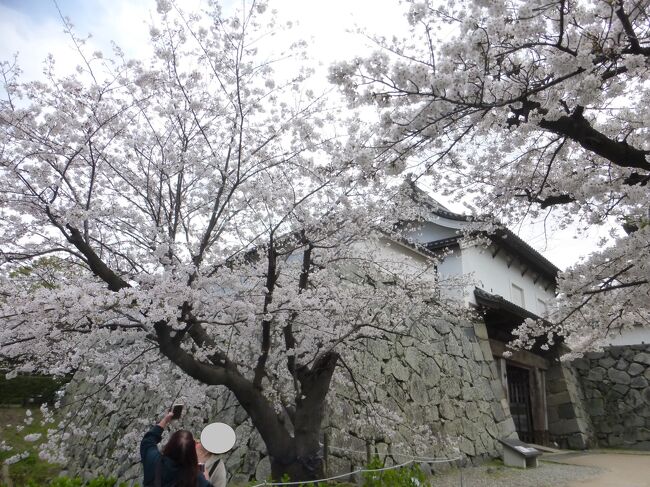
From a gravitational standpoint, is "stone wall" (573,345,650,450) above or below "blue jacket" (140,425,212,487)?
above

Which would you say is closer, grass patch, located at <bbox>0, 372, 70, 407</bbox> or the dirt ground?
the dirt ground

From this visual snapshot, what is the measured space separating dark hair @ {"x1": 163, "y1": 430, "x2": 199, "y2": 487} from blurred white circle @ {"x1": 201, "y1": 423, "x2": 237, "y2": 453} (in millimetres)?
295

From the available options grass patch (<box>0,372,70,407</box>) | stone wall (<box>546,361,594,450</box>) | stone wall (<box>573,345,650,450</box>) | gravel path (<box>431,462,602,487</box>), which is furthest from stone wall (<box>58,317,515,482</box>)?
stone wall (<box>573,345,650,450</box>)

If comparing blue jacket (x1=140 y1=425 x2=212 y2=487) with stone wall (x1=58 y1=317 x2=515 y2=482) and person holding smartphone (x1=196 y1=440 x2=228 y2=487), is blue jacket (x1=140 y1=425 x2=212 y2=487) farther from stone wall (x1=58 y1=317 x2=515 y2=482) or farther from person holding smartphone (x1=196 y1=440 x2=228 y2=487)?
stone wall (x1=58 y1=317 x2=515 y2=482)

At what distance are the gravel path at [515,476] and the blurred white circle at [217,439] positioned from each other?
5.13m

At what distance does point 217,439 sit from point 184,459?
0.38 metres

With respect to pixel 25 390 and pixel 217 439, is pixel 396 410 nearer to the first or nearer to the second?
pixel 217 439

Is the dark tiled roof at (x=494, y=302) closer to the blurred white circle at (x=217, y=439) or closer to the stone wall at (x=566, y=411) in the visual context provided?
the stone wall at (x=566, y=411)

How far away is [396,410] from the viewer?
8164mm

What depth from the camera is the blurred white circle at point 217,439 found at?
306 centimetres

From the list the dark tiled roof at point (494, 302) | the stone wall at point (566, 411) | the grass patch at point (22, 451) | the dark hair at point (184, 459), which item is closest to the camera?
the dark hair at point (184, 459)

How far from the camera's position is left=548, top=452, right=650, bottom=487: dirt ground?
766 centimetres

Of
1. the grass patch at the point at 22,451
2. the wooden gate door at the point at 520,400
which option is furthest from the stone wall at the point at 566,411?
the grass patch at the point at 22,451

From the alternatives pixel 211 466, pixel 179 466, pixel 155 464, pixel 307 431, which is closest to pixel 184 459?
pixel 179 466
